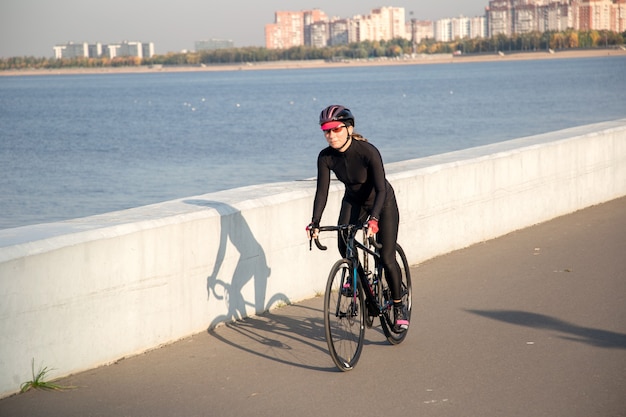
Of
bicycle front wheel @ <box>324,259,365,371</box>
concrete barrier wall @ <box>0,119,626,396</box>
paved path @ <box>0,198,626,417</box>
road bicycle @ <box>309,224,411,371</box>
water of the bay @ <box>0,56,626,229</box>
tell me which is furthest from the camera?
water of the bay @ <box>0,56,626,229</box>

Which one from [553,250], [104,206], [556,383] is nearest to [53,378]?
[556,383]

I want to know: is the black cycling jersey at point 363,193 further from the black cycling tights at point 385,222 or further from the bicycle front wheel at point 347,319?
the bicycle front wheel at point 347,319

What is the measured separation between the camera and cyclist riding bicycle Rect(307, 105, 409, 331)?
628 cm

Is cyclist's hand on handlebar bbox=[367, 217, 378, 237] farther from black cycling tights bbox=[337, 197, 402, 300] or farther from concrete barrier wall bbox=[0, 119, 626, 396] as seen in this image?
concrete barrier wall bbox=[0, 119, 626, 396]

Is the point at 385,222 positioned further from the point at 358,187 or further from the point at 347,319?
the point at 347,319

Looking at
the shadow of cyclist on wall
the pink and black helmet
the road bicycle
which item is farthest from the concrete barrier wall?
the pink and black helmet

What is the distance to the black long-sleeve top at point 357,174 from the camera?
20.9 ft

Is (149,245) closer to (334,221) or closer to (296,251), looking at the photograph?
(296,251)

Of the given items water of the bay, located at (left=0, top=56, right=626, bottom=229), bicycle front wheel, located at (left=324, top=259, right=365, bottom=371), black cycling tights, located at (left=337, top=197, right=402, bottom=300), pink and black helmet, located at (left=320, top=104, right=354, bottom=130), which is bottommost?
water of the bay, located at (left=0, top=56, right=626, bottom=229)

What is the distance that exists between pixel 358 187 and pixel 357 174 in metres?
0.13

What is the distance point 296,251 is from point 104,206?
833 inches

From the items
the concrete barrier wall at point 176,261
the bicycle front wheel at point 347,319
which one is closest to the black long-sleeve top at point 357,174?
the bicycle front wheel at point 347,319

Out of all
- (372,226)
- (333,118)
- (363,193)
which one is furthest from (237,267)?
(333,118)

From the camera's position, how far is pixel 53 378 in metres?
6.05
